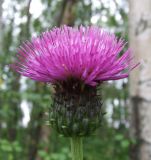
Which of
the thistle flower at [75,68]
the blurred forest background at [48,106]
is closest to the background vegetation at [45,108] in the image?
the blurred forest background at [48,106]

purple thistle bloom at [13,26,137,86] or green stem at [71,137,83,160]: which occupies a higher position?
purple thistle bloom at [13,26,137,86]

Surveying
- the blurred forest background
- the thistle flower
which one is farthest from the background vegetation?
the thistle flower

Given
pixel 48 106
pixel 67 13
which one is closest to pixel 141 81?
pixel 48 106

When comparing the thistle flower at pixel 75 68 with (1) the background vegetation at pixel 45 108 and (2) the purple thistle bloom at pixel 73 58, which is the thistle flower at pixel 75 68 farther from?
(1) the background vegetation at pixel 45 108

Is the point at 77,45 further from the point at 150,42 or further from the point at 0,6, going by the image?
the point at 150,42

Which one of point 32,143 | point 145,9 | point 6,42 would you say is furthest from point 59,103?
point 6,42

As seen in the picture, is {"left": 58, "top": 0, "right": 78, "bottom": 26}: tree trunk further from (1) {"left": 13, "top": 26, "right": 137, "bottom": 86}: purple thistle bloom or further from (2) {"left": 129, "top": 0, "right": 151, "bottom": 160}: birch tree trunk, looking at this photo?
(1) {"left": 13, "top": 26, "right": 137, "bottom": 86}: purple thistle bloom

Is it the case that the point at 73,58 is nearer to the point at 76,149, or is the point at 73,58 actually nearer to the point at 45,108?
the point at 76,149
